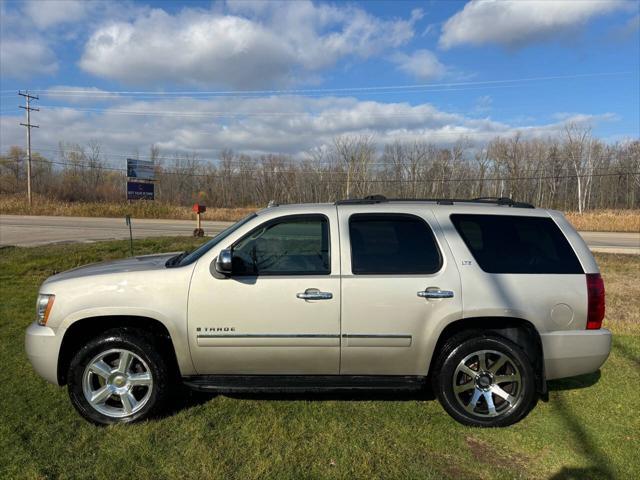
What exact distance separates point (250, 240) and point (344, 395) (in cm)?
168

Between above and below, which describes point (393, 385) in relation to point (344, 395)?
above

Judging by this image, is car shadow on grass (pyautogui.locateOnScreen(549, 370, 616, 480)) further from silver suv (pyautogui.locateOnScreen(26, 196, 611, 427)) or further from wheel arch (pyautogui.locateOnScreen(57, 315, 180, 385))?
wheel arch (pyautogui.locateOnScreen(57, 315, 180, 385))

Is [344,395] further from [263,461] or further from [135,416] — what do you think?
[135,416]

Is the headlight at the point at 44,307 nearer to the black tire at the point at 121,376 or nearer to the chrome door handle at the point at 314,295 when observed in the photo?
the black tire at the point at 121,376

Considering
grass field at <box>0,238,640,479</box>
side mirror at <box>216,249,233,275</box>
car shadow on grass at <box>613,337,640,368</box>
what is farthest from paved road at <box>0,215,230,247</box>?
car shadow on grass at <box>613,337,640,368</box>

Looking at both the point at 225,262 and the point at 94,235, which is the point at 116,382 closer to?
the point at 225,262

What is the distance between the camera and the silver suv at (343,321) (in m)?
3.54

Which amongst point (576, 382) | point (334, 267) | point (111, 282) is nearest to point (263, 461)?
point (334, 267)

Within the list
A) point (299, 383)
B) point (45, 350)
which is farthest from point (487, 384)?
point (45, 350)

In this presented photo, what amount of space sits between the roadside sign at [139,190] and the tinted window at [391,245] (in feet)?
120

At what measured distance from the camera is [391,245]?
3.74 metres

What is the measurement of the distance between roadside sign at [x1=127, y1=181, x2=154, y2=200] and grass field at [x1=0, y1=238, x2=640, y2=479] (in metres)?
35.0

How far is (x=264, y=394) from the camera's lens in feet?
13.8

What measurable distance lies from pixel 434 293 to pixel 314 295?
93 centimetres
